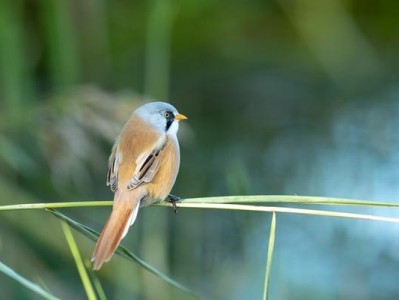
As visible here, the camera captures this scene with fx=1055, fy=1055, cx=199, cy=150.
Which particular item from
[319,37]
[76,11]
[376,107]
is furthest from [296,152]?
[76,11]

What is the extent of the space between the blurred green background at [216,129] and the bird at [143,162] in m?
0.44

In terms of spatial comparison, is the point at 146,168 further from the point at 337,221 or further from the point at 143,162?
the point at 337,221

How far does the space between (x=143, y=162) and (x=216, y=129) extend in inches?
138

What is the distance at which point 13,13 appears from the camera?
4965 mm

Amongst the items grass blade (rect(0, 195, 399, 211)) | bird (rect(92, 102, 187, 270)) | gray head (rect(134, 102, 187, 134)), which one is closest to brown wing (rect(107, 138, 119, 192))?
bird (rect(92, 102, 187, 270))

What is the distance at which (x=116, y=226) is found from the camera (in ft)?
Answer: 8.84

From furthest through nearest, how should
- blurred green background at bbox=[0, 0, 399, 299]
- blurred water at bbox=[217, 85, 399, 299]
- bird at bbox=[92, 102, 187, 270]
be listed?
1. blurred water at bbox=[217, 85, 399, 299]
2. blurred green background at bbox=[0, 0, 399, 299]
3. bird at bbox=[92, 102, 187, 270]

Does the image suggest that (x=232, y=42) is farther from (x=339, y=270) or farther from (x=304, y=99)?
(x=339, y=270)

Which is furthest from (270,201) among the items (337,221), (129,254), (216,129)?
(216,129)

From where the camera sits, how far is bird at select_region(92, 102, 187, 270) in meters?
2.92

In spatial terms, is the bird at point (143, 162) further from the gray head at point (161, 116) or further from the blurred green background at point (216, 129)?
the blurred green background at point (216, 129)

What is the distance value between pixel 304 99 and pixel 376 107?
638 millimetres

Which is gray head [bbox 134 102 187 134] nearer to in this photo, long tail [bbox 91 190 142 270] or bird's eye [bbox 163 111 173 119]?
bird's eye [bbox 163 111 173 119]

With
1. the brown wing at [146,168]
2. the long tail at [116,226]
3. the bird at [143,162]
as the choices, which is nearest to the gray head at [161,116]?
the bird at [143,162]
